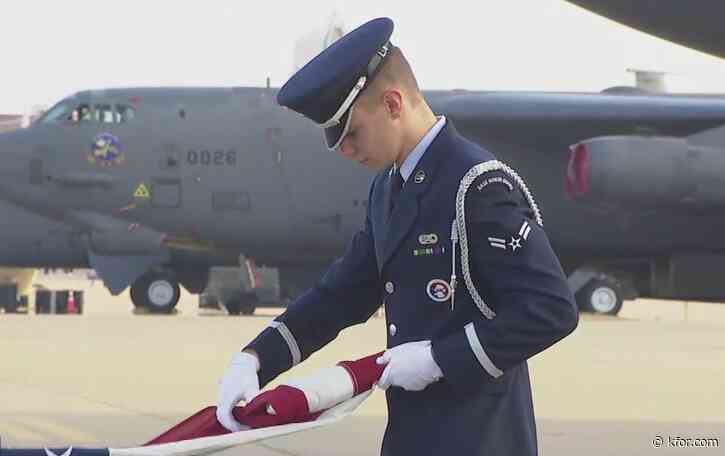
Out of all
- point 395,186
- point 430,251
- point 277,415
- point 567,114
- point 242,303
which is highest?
point 395,186

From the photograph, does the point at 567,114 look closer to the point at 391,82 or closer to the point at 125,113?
the point at 125,113

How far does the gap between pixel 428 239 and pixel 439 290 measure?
115mm

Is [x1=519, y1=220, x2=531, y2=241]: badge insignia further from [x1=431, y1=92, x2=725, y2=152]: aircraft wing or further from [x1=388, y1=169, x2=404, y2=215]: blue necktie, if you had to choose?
[x1=431, y1=92, x2=725, y2=152]: aircraft wing

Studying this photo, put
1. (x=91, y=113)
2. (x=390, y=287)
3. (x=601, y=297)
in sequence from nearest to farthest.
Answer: (x=390, y=287) < (x=91, y=113) < (x=601, y=297)

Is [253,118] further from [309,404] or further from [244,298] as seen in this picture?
[309,404]

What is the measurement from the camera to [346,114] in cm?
307

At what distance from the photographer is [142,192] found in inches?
861

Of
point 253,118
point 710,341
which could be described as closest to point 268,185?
point 253,118

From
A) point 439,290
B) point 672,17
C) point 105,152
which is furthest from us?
point 105,152

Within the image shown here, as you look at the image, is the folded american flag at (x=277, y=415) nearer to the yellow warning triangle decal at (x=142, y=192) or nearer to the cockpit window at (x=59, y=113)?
the yellow warning triangle decal at (x=142, y=192)

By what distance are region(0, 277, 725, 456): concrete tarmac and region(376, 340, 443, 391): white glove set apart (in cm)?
411

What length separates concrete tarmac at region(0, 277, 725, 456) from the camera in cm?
812

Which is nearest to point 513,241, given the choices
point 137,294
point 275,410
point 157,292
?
point 275,410

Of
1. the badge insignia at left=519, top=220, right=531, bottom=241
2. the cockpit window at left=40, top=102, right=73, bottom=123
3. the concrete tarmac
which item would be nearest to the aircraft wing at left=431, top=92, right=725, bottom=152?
the concrete tarmac
